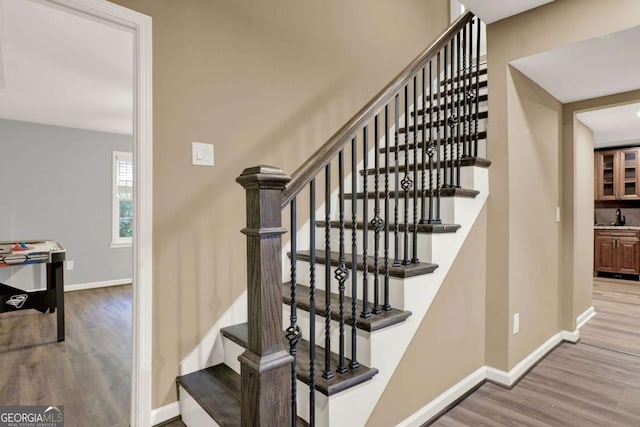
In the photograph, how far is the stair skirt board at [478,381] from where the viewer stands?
191 cm

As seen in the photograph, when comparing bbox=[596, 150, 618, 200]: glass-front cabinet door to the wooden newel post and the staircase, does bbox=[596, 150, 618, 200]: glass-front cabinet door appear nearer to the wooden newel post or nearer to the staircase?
the staircase

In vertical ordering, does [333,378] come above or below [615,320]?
above

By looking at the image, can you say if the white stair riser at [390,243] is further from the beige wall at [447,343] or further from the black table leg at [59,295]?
the black table leg at [59,295]

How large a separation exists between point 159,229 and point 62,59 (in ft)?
7.83

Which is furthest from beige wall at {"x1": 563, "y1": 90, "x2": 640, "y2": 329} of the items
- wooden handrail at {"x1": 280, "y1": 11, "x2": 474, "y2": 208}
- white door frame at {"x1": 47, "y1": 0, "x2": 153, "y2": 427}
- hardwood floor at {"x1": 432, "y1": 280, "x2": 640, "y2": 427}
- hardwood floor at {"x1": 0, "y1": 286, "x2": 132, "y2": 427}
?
hardwood floor at {"x1": 0, "y1": 286, "x2": 132, "y2": 427}

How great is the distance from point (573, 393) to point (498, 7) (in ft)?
8.16

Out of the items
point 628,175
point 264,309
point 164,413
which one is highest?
Answer: point 628,175

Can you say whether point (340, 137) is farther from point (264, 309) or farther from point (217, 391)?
point (217, 391)

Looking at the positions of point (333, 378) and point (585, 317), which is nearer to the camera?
point (333, 378)

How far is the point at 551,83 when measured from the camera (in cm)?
267

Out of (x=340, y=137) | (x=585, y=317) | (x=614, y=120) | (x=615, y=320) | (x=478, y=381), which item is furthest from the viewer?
(x=615, y=320)

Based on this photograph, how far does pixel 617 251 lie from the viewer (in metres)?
5.87

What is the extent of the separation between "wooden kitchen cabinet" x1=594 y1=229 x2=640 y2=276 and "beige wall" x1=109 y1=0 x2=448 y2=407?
19.2 ft

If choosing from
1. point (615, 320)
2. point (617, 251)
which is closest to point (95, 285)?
point (615, 320)
